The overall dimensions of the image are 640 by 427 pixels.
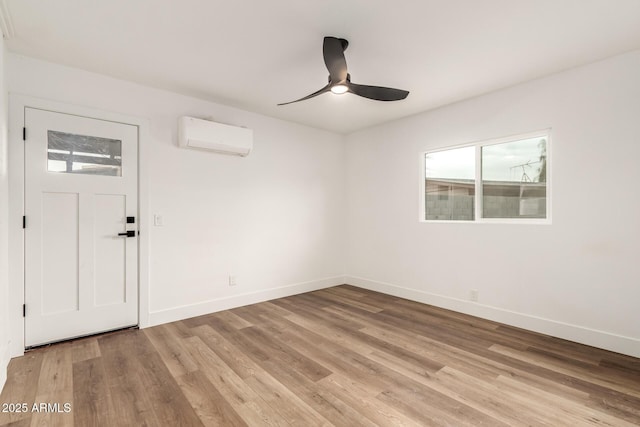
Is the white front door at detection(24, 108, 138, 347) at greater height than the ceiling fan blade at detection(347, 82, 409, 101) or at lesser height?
lesser

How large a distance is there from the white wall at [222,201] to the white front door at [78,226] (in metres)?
0.20

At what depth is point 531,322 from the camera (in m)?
3.14

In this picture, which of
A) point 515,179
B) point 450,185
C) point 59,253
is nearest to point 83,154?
point 59,253

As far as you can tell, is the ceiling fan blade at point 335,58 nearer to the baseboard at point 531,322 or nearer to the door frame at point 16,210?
the door frame at point 16,210

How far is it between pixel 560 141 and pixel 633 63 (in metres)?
0.75

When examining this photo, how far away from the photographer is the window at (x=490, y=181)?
3188 millimetres

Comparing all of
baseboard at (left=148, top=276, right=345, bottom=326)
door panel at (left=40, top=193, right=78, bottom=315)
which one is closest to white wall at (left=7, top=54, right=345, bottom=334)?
baseboard at (left=148, top=276, right=345, bottom=326)

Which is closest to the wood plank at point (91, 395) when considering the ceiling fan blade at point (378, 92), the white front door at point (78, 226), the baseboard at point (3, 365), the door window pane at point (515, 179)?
the baseboard at point (3, 365)

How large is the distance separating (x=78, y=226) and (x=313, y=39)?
9.01 ft

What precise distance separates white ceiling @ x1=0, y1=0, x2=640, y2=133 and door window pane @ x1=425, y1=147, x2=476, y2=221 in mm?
877

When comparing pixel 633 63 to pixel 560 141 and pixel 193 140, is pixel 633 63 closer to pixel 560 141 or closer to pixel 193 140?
pixel 560 141

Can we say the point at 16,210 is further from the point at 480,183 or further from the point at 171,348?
the point at 480,183

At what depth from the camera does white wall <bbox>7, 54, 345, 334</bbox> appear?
313cm

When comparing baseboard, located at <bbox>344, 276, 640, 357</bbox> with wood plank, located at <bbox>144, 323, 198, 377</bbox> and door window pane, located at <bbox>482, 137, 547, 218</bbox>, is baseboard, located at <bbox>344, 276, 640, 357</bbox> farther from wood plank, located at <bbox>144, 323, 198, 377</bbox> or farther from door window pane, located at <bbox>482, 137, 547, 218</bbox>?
wood plank, located at <bbox>144, 323, 198, 377</bbox>
